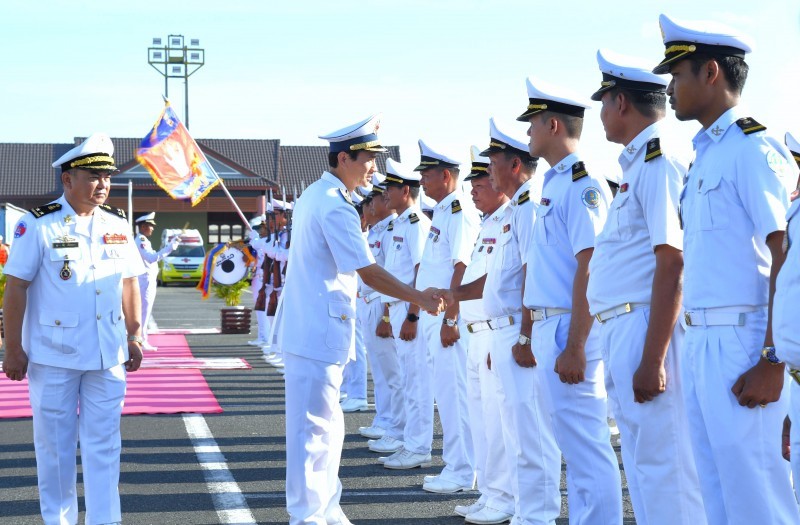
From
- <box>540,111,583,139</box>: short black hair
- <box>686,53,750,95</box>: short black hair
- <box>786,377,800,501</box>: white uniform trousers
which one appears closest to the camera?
<box>786,377,800,501</box>: white uniform trousers

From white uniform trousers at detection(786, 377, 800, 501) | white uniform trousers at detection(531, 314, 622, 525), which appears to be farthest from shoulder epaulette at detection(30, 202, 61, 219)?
white uniform trousers at detection(786, 377, 800, 501)

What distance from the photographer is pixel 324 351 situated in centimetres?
542

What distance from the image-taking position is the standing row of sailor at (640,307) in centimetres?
354

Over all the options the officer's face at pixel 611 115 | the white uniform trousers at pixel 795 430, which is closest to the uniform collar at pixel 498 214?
the officer's face at pixel 611 115

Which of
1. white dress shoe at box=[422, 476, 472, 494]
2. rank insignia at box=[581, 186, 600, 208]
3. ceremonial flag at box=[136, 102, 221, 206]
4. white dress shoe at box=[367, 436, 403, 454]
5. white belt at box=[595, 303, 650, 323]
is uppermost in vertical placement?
ceremonial flag at box=[136, 102, 221, 206]

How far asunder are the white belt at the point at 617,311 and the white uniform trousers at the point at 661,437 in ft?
0.07

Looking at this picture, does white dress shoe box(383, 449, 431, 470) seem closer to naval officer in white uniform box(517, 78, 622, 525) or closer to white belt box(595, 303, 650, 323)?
naval officer in white uniform box(517, 78, 622, 525)

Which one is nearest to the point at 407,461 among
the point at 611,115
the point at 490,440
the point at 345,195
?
the point at 490,440

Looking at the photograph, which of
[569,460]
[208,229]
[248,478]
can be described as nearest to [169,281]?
[208,229]

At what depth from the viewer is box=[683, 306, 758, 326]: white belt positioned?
355 cm

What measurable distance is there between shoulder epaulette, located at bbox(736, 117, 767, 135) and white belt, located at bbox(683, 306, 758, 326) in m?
0.62

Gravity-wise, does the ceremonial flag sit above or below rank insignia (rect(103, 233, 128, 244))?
above

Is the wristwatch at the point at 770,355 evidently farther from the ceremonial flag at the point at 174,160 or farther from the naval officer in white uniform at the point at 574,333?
the ceremonial flag at the point at 174,160

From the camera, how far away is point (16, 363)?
17.9 feet
